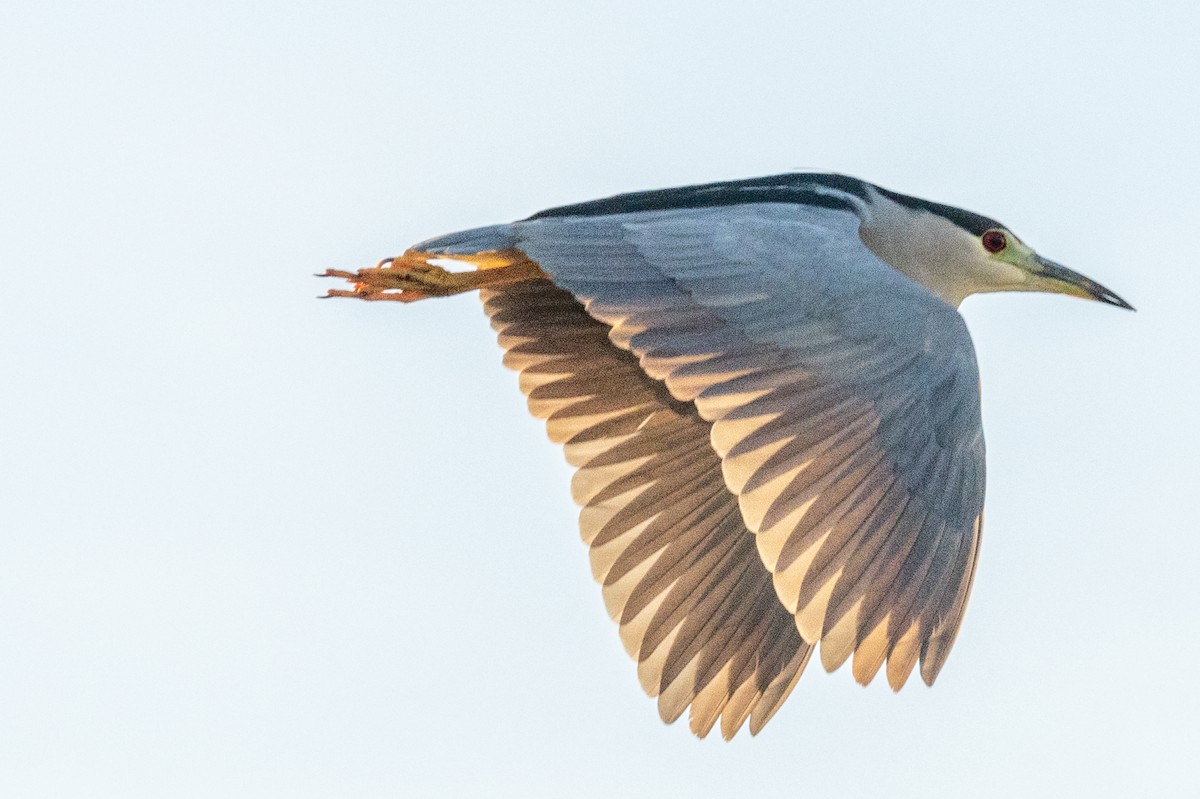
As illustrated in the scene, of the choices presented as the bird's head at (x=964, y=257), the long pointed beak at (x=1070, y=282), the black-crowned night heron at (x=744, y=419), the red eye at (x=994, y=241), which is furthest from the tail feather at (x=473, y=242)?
the long pointed beak at (x=1070, y=282)

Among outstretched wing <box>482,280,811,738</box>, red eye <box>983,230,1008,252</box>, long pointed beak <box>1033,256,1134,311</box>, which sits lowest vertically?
outstretched wing <box>482,280,811,738</box>

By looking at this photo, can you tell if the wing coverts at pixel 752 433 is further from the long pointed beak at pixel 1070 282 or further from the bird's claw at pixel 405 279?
the long pointed beak at pixel 1070 282

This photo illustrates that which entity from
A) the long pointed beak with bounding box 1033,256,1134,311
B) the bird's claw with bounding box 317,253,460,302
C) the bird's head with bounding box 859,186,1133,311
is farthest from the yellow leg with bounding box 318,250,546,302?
the long pointed beak with bounding box 1033,256,1134,311

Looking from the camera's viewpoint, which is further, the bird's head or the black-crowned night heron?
the bird's head

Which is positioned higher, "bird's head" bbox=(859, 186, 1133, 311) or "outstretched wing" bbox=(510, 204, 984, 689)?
"bird's head" bbox=(859, 186, 1133, 311)

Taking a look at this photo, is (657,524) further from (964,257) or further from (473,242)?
(964,257)

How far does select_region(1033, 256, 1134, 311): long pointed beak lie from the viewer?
8391mm

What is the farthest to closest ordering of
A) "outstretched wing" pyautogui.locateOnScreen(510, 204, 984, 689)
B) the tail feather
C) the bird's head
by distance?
1. the bird's head
2. the tail feather
3. "outstretched wing" pyautogui.locateOnScreen(510, 204, 984, 689)

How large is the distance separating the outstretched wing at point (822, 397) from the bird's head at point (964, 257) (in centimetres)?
161

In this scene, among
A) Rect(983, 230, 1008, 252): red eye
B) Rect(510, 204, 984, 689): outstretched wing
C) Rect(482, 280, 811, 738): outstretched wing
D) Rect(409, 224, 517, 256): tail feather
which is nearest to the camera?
Rect(510, 204, 984, 689): outstretched wing

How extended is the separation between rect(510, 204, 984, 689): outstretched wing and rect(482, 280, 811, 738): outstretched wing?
2.34 ft

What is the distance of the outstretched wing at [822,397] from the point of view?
585 centimetres

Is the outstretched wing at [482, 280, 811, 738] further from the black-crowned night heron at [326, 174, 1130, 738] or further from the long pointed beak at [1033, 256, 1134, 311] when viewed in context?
the long pointed beak at [1033, 256, 1134, 311]

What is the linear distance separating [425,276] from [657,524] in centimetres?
123
